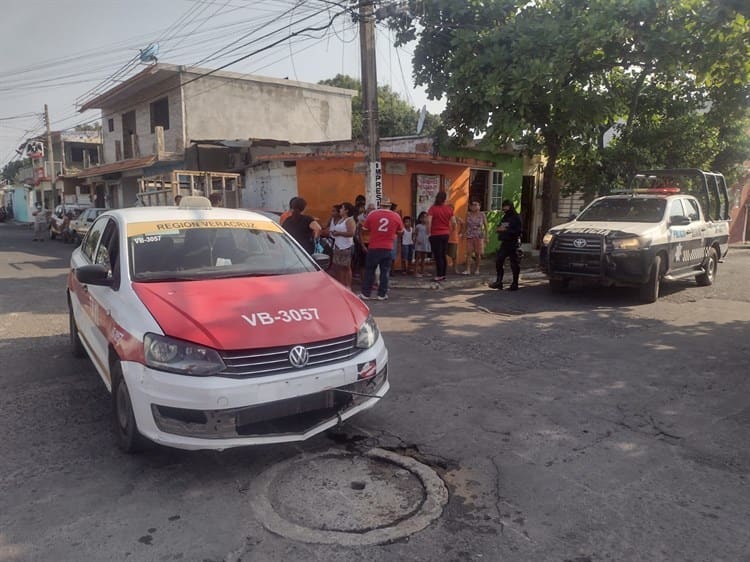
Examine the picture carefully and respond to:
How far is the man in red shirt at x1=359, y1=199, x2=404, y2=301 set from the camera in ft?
29.8

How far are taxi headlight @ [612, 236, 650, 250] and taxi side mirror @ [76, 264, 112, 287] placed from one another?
7745 millimetres

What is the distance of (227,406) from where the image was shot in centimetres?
321

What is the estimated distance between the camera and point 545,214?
1408 centimetres

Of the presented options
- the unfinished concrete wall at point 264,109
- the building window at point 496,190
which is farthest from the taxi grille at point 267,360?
the unfinished concrete wall at point 264,109

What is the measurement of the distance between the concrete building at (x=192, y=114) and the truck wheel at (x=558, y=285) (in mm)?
14716

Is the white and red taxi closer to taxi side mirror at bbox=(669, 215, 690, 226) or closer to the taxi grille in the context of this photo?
the taxi grille

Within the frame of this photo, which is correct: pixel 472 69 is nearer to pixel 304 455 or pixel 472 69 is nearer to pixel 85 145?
pixel 304 455

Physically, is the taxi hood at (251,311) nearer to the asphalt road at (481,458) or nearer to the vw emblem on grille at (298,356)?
the vw emblem on grille at (298,356)

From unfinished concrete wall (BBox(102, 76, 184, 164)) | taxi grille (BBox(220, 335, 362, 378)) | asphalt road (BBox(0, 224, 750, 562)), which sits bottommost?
asphalt road (BBox(0, 224, 750, 562))

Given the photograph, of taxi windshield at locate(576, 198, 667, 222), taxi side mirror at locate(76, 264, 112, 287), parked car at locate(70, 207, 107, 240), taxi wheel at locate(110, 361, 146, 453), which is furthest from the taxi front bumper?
parked car at locate(70, 207, 107, 240)

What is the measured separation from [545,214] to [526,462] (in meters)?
11.2

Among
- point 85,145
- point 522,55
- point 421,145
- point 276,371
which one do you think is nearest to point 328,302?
point 276,371

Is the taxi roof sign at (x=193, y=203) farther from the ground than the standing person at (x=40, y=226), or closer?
farther from the ground

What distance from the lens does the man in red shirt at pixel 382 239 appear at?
9078mm
